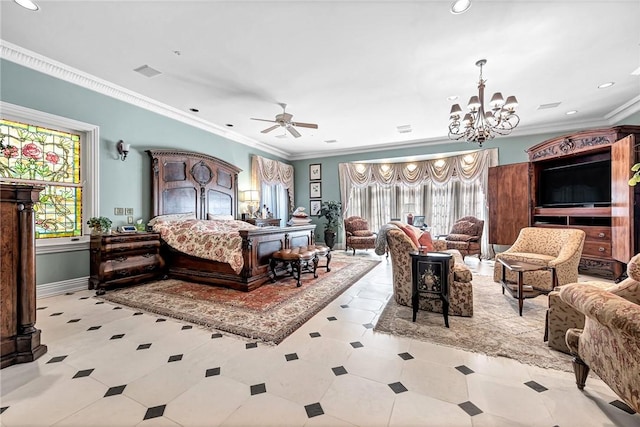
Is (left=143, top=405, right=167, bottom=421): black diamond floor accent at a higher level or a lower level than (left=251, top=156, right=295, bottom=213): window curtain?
lower

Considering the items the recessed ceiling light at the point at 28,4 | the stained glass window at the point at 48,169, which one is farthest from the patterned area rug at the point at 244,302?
the recessed ceiling light at the point at 28,4

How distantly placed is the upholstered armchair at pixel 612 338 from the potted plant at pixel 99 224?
4.92m

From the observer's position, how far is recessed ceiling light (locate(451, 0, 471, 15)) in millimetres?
2303

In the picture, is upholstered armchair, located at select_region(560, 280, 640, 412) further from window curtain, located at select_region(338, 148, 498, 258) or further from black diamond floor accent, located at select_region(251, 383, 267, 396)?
window curtain, located at select_region(338, 148, 498, 258)

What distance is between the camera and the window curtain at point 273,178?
688cm

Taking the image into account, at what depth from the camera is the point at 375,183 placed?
790 centimetres

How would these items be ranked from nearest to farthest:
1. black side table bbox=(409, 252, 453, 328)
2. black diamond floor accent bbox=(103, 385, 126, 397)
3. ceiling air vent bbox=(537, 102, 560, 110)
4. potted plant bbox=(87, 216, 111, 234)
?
black diamond floor accent bbox=(103, 385, 126, 397), black side table bbox=(409, 252, 453, 328), potted plant bbox=(87, 216, 111, 234), ceiling air vent bbox=(537, 102, 560, 110)

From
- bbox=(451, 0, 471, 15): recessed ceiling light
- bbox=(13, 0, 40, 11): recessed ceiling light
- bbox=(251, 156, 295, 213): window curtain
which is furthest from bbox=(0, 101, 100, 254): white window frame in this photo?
bbox=(451, 0, 471, 15): recessed ceiling light

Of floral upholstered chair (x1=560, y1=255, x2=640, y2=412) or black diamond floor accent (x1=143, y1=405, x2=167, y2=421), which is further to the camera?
black diamond floor accent (x1=143, y1=405, x2=167, y2=421)

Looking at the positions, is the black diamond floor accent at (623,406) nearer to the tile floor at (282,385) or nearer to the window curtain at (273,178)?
the tile floor at (282,385)

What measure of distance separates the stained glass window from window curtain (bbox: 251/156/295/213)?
357 centimetres

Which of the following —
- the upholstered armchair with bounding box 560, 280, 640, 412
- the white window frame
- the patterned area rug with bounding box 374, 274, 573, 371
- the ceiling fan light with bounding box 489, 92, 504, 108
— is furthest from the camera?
the white window frame

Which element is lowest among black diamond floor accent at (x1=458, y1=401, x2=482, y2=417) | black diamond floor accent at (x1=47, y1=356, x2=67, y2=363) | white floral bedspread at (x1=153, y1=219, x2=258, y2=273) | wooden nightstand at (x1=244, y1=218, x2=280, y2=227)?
black diamond floor accent at (x1=458, y1=401, x2=482, y2=417)

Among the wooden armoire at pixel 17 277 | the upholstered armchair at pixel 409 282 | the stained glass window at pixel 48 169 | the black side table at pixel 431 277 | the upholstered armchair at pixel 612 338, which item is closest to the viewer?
the upholstered armchair at pixel 612 338
